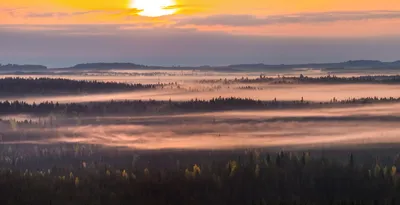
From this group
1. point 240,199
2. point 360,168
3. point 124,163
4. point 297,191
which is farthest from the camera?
point 124,163

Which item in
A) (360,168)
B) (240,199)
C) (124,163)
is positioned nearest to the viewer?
(240,199)

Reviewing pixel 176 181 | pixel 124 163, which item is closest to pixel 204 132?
pixel 124 163

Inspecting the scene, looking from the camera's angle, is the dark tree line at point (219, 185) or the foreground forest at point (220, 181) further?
the foreground forest at point (220, 181)

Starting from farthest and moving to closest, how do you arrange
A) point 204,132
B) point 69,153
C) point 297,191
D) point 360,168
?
point 204,132, point 69,153, point 360,168, point 297,191

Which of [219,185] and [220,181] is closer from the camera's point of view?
[219,185]

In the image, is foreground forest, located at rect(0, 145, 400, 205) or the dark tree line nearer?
the dark tree line

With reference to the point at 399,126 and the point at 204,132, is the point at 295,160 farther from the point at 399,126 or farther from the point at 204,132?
the point at 204,132

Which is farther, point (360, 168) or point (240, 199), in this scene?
point (360, 168)

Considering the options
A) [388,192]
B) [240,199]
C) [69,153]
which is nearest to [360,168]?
[388,192]

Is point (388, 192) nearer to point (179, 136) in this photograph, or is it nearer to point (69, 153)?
point (69, 153)
